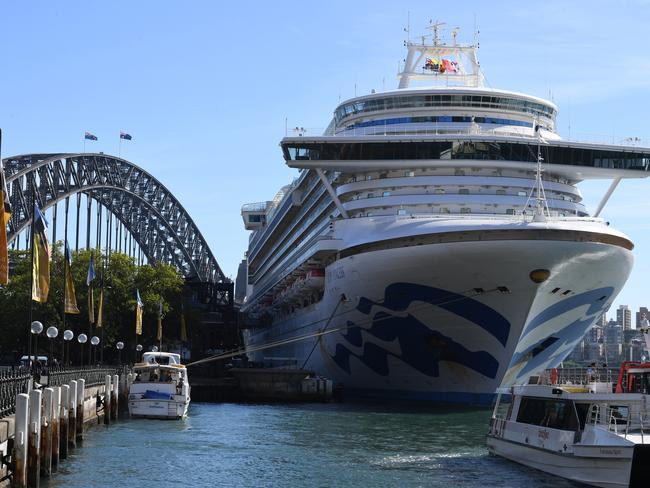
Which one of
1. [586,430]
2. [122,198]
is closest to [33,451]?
[586,430]

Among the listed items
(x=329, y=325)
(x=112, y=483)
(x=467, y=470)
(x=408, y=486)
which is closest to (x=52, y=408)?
(x=112, y=483)

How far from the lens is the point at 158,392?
4797 cm

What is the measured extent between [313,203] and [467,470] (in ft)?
117

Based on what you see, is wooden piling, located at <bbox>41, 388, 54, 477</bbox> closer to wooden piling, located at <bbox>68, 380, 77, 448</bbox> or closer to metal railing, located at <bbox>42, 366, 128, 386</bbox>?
metal railing, located at <bbox>42, 366, 128, 386</bbox>

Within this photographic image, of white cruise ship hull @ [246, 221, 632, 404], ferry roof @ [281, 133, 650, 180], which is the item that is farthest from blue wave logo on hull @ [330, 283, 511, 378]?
ferry roof @ [281, 133, 650, 180]

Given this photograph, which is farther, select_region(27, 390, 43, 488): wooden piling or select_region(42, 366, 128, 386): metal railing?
select_region(42, 366, 128, 386): metal railing

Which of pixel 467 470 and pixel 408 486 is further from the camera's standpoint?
pixel 467 470

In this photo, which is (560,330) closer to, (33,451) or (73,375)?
(73,375)

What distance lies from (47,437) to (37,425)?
356 cm

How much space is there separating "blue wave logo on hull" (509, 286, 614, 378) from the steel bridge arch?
111 ft

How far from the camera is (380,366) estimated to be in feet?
174

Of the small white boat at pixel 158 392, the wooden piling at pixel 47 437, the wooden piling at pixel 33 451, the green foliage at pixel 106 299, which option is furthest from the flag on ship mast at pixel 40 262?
the green foliage at pixel 106 299

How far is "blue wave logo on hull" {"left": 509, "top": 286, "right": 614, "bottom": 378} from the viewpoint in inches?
1896

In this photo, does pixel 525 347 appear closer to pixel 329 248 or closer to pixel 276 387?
pixel 329 248
